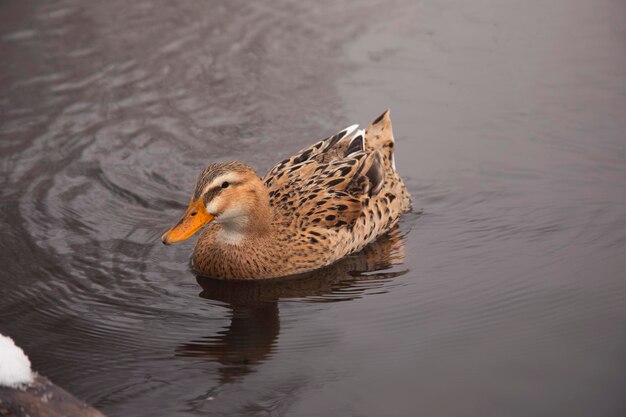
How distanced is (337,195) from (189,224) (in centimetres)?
164

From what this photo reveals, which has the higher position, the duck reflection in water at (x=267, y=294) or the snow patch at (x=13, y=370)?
the snow patch at (x=13, y=370)

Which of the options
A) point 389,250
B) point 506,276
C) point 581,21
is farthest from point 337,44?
point 506,276

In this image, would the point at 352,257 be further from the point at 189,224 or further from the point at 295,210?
the point at 189,224

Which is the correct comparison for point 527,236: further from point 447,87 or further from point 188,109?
point 188,109

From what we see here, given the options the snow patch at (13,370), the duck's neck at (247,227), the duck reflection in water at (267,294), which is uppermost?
the duck's neck at (247,227)

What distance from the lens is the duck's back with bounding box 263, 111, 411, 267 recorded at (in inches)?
377

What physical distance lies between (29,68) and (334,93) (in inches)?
145

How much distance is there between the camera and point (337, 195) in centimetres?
981

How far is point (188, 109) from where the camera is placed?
1210 cm

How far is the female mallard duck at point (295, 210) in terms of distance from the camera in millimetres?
8877

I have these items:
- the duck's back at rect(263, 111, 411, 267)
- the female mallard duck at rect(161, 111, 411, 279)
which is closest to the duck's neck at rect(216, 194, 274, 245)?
the female mallard duck at rect(161, 111, 411, 279)

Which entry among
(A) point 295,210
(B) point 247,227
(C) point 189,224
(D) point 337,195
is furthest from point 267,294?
(D) point 337,195

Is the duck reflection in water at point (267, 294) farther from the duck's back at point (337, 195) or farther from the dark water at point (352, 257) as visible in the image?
the duck's back at point (337, 195)

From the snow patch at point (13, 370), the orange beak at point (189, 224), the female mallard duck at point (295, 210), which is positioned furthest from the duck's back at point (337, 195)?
the snow patch at point (13, 370)
